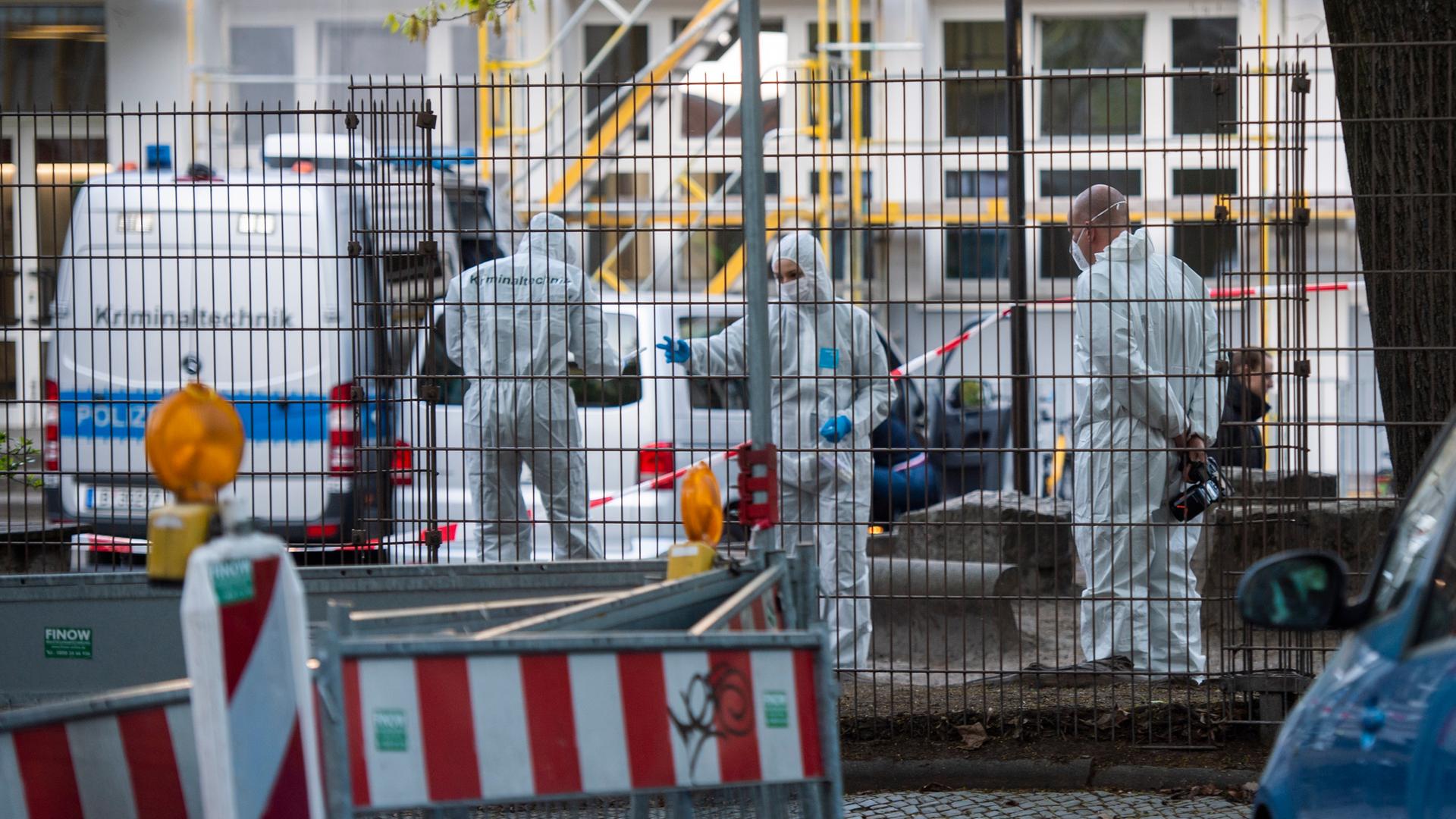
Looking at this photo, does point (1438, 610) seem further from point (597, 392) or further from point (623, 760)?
point (597, 392)

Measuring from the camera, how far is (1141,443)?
702cm

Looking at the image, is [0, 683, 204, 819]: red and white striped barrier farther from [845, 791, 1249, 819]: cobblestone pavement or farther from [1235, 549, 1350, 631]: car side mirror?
[845, 791, 1249, 819]: cobblestone pavement

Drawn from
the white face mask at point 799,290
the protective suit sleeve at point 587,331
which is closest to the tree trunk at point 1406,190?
the white face mask at point 799,290

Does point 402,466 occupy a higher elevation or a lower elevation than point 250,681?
higher

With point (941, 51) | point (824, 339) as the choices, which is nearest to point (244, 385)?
point (824, 339)

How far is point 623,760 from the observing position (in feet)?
9.58

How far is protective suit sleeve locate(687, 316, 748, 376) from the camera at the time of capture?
308 inches

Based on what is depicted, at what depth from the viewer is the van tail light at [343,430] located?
6.91 meters

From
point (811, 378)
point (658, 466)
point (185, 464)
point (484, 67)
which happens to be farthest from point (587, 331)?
point (484, 67)

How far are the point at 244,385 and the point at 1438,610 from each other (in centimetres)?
577

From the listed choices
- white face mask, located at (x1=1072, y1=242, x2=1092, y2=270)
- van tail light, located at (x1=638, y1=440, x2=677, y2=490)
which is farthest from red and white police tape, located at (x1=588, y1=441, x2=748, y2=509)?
white face mask, located at (x1=1072, y1=242, x2=1092, y2=270)

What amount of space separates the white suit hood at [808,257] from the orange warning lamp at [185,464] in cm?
446

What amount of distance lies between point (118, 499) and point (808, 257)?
311 centimetres

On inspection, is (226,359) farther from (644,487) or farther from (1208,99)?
(1208,99)
